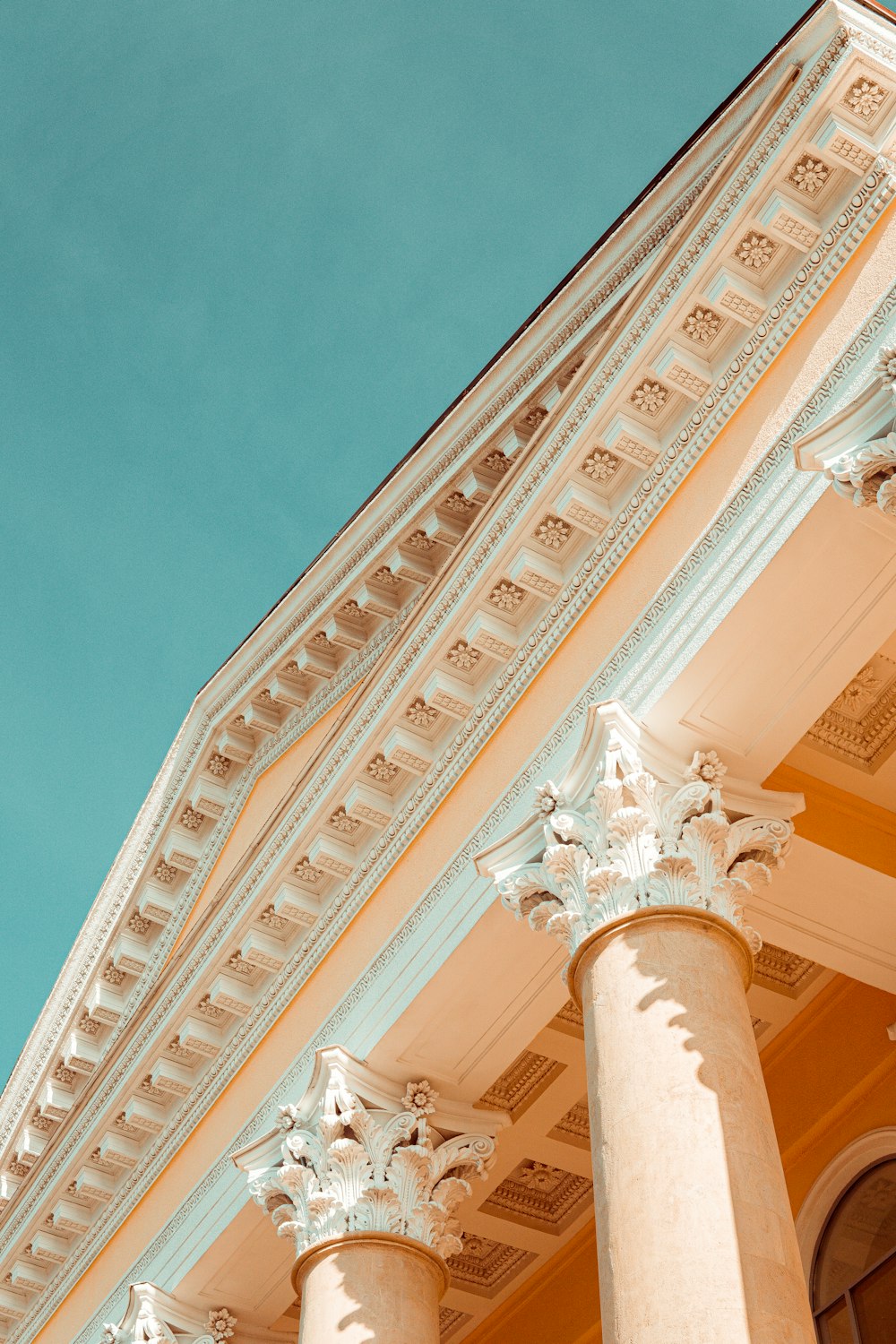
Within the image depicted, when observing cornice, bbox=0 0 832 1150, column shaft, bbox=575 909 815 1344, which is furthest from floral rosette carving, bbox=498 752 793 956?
cornice, bbox=0 0 832 1150

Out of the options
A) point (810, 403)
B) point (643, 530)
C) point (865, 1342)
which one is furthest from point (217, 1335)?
point (810, 403)

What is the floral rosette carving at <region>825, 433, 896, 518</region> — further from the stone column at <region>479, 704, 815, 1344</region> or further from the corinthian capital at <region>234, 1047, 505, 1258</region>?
the corinthian capital at <region>234, 1047, 505, 1258</region>

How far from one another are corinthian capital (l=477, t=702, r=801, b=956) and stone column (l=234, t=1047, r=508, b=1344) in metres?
1.97

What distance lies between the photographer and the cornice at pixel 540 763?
8.71 meters

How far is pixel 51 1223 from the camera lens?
14328mm

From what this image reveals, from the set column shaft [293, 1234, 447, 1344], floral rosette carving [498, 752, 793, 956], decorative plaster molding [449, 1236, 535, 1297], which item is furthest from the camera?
decorative plaster molding [449, 1236, 535, 1297]

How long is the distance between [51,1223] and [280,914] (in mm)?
4428

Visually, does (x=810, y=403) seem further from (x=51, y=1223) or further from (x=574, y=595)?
(x=51, y=1223)

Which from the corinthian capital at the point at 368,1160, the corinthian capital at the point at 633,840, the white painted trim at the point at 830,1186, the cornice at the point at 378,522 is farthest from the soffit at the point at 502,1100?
the cornice at the point at 378,522

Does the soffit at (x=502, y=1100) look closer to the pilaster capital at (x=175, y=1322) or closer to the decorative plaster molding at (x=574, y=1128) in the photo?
the decorative plaster molding at (x=574, y=1128)

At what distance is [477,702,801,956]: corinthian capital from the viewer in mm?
8414

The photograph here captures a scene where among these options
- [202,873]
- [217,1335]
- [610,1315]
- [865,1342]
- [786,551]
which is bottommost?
[610,1315]

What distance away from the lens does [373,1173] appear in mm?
10102

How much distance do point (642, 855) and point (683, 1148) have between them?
5.68ft
